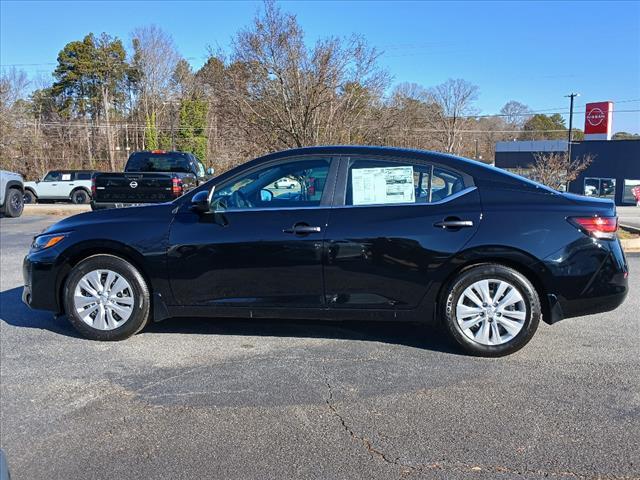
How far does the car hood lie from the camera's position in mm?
4677

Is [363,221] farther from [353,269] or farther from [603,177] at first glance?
[603,177]

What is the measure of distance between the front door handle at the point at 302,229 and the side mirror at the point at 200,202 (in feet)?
2.25

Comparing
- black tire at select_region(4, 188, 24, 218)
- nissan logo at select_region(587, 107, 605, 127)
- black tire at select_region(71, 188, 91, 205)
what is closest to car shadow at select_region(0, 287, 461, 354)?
black tire at select_region(4, 188, 24, 218)

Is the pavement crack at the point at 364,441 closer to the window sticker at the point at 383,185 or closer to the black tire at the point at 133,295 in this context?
the window sticker at the point at 383,185

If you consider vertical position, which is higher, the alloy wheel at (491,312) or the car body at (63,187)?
the car body at (63,187)

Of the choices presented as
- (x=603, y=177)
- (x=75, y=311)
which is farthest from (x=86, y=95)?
(x=75, y=311)

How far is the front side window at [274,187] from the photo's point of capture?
4.57 metres

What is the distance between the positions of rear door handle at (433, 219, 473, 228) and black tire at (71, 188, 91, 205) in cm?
2395

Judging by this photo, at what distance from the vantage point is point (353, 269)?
4.35 meters

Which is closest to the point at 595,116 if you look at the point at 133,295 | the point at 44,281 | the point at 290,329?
the point at 290,329

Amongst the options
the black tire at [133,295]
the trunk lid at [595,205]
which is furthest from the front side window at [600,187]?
the black tire at [133,295]

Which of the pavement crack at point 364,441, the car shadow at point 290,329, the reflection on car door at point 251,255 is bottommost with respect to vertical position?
the pavement crack at point 364,441

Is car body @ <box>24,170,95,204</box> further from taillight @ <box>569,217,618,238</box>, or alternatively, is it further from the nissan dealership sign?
the nissan dealership sign

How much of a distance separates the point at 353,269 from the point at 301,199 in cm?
73
